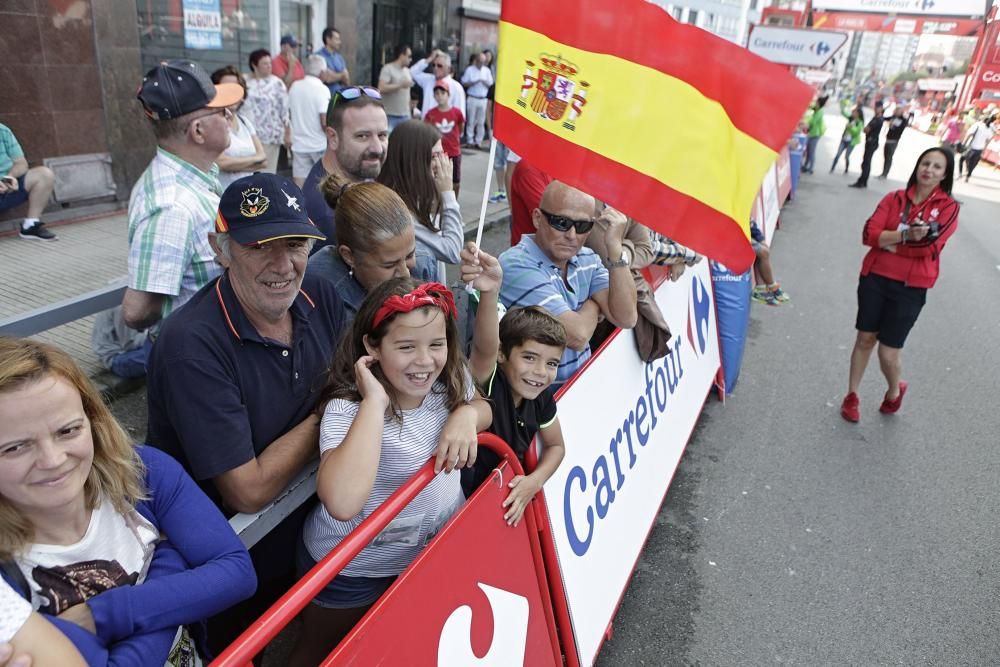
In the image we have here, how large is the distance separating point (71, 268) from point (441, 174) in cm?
442

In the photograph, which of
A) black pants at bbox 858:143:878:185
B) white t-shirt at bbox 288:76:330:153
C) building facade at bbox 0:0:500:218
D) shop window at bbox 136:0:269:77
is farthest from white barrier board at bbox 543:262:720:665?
black pants at bbox 858:143:878:185

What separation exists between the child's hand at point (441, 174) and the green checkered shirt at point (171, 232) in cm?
105

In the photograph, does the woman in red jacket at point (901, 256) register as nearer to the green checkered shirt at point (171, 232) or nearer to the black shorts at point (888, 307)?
the black shorts at point (888, 307)

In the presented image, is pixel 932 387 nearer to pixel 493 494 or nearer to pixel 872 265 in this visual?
pixel 872 265

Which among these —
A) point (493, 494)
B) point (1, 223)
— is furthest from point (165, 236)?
point (1, 223)

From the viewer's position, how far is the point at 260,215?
1859mm

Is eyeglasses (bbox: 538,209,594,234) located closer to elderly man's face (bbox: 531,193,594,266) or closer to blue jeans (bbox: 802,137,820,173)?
elderly man's face (bbox: 531,193,594,266)

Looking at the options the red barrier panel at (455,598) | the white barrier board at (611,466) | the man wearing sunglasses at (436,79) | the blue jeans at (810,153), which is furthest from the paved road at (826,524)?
the blue jeans at (810,153)

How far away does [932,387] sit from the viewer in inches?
238

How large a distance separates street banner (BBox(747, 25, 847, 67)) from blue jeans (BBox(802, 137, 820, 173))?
13.8ft

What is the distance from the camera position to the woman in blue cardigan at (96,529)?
4.06ft

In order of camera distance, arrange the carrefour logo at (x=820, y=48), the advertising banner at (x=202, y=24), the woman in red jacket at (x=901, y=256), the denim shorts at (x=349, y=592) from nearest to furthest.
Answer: the denim shorts at (x=349, y=592), the woman in red jacket at (x=901, y=256), the advertising banner at (x=202, y=24), the carrefour logo at (x=820, y=48)

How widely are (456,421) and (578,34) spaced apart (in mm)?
1447

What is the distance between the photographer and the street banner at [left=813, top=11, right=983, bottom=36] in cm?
3556
